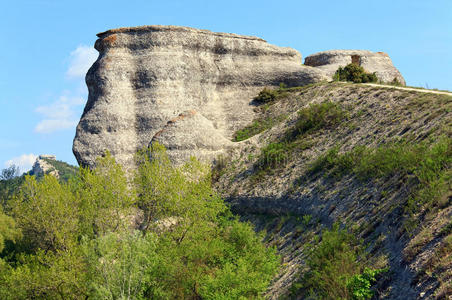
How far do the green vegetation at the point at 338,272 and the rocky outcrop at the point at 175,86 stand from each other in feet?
77.2

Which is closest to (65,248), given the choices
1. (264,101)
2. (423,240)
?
(423,240)

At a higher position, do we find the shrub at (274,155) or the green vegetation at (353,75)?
the green vegetation at (353,75)

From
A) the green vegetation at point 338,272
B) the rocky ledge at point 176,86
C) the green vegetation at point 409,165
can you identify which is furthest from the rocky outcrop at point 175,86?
the green vegetation at point 338,272

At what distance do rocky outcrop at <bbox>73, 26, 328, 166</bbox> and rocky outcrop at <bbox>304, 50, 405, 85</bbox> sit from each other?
20.4ft

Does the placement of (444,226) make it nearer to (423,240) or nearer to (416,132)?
(423,240)

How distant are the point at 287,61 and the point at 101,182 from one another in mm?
33202

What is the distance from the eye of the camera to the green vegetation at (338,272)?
20.5 meters

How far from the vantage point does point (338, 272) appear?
72.7ft

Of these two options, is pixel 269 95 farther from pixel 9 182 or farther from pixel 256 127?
pixel 9 182

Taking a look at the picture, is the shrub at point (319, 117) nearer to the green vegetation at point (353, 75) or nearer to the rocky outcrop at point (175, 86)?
the rocky outcrop at point (175, 86)

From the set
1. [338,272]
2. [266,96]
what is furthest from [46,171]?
[338,272]

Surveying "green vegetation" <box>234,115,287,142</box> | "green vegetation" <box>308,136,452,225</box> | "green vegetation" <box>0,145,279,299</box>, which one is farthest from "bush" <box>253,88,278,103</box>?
"green vegetation" <box>308,136,452,225</box>

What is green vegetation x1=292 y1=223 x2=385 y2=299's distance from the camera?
67.1 feet

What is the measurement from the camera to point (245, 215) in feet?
133
